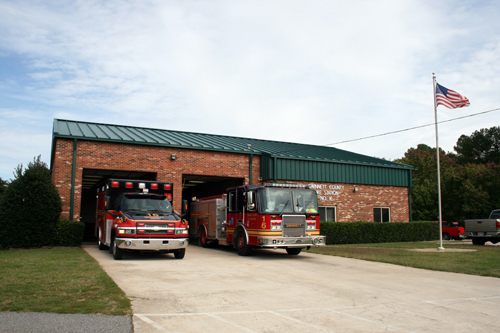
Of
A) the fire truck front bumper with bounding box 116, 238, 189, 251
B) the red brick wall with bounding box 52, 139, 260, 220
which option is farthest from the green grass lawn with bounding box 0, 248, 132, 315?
the red brick wall with bounding box 52, 139, 260, 220

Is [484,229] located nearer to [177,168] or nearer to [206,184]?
[177,168]

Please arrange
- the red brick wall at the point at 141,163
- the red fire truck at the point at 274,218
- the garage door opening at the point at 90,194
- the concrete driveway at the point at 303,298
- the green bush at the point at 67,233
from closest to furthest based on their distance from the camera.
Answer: the concrete driveway at the point at 303,298
the red fire truck at the point at 274,218
the green bush at the point at 67,233
the red brick wall at the point at 141,163
the garage door opening at the point at 90,194

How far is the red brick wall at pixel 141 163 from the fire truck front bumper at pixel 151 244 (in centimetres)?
713

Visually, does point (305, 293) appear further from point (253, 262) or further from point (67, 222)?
point (67, 222)

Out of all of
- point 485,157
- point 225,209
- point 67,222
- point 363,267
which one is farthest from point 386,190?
point 485,157

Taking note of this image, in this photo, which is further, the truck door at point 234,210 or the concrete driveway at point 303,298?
the truck door at point 234,210

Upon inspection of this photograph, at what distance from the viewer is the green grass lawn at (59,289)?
6.56 meters

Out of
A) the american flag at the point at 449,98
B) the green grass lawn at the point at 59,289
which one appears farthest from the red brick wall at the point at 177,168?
the american flag at the point at 449,98

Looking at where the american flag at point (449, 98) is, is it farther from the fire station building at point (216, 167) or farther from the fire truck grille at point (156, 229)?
the fire truck grille at point (156, 229)

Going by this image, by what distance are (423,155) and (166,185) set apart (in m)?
53.1

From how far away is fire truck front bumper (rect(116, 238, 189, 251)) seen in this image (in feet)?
43.0

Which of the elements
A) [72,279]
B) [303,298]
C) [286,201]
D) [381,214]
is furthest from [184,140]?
[303,298]

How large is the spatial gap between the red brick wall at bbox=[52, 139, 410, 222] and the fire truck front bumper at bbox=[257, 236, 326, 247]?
808cm

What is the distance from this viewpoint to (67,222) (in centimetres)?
1798
